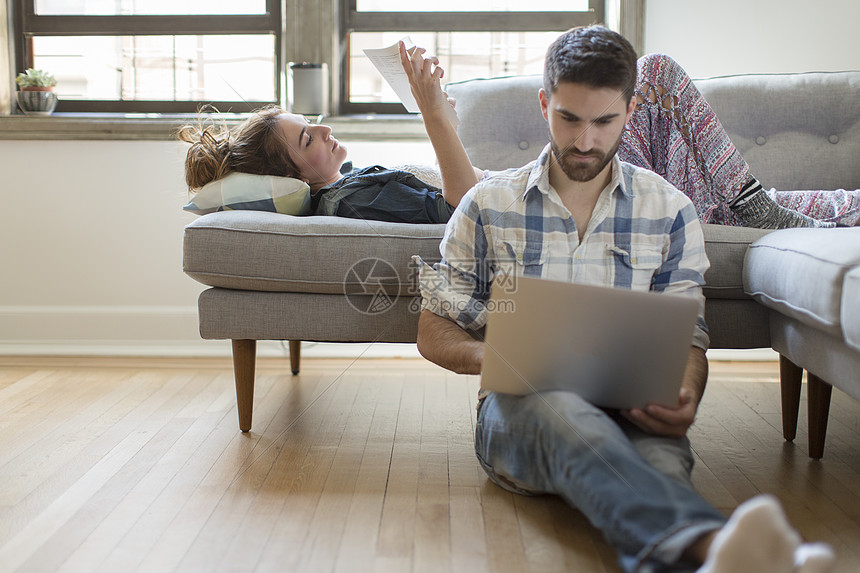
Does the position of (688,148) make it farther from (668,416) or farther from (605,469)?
(605,469)

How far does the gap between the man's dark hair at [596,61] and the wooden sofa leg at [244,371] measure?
2.86 feet

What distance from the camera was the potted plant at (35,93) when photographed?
2.67 metres

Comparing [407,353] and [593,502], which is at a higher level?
[593,502]

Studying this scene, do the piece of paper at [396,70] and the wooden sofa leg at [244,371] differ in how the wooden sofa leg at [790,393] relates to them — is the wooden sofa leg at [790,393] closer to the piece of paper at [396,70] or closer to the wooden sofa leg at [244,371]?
the piece of paper at [396,70]

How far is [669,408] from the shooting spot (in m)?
1.10

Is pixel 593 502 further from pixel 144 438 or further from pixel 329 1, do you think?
pixel 329 1

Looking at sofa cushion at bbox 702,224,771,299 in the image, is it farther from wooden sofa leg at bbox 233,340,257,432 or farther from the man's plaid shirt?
wooden sofa leg at bbox 233,340,257,432

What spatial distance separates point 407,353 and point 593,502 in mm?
1683

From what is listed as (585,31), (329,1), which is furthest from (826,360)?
(329,1)

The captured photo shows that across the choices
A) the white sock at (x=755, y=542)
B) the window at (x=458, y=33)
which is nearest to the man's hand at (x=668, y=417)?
the white sock at (x=755, y=542)

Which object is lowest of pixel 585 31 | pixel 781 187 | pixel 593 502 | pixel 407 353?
pixel 407 353

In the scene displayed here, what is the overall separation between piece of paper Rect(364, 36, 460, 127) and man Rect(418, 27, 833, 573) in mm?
343

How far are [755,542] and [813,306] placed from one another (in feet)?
2.05

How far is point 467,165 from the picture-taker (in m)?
1.65
